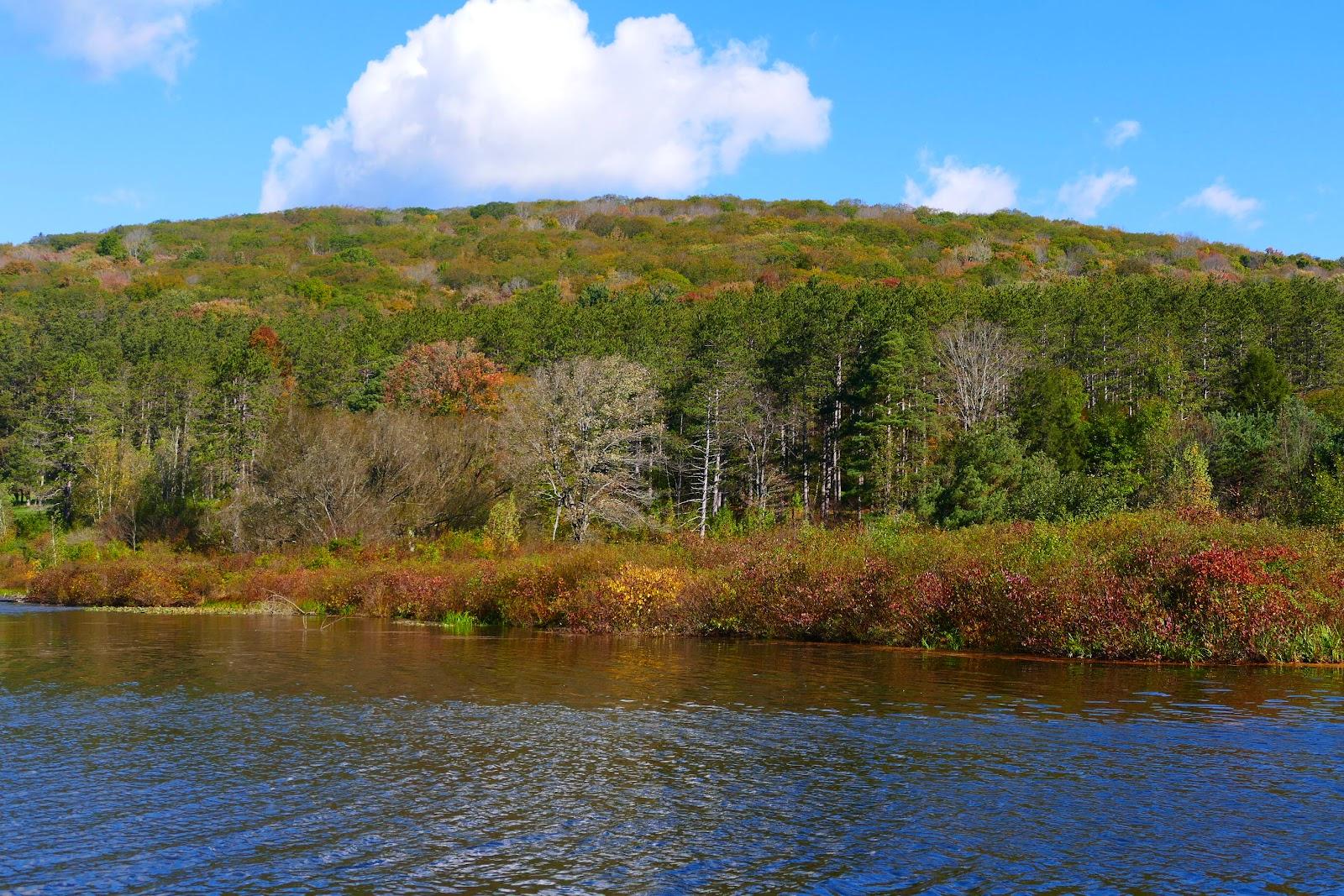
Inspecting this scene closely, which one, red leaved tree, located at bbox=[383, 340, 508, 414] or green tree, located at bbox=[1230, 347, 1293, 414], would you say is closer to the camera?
green tree, located at bbox=[1230, 347, 1293, 414]

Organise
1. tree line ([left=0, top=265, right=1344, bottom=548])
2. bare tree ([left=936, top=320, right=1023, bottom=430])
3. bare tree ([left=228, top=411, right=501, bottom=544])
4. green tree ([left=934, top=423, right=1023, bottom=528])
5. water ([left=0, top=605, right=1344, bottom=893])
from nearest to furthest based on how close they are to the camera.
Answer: water ([left=0, top=605, right=1344, bottom=893]) → green tree ([left=934, top=423, right=1023, bottom=528]) → bare tree ([left=228, top=411, right=501, bottom=544]) → tree line ([left=0, top=265, right=1344, bottom=548]) → bare tree ([left=936, top=320, right=1023, bottom=430])

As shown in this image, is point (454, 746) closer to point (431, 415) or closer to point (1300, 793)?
point (1300, 793)

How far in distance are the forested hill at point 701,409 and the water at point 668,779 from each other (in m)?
32.2

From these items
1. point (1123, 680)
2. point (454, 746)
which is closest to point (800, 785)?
point (454, 746)

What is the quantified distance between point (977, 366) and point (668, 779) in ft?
241

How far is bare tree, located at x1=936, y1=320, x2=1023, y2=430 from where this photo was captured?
82.2 metres

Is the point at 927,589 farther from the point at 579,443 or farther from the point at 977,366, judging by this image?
the point at 977,366

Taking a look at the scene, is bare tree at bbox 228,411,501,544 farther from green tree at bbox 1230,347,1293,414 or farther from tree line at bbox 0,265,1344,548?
green tree at bbox 1230,347,1293,414

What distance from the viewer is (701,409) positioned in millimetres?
81625

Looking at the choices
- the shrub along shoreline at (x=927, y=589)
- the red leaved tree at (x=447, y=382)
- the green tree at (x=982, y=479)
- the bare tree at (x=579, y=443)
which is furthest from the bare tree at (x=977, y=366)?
the shrub along shoreline at (x=927, y=589)

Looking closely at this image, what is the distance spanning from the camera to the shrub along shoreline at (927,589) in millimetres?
28094

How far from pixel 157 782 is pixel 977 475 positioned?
179ft

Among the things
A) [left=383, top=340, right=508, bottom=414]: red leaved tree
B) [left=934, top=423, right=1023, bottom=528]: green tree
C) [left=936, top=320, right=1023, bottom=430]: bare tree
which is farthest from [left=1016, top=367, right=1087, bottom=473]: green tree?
[left=383, top=340, right=508, bottom=414]: red leaved tree

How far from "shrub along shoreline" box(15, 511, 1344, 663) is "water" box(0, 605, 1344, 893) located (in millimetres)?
2139
